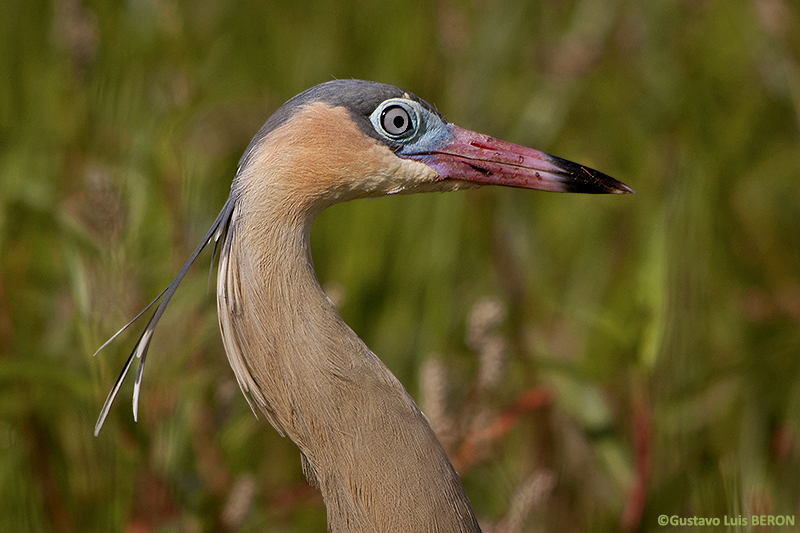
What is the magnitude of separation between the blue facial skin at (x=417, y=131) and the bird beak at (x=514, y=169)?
2cm

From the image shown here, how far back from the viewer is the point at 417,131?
1.26m

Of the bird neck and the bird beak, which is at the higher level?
the bird beak

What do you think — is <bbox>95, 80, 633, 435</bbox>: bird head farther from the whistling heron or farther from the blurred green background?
the blurred green background

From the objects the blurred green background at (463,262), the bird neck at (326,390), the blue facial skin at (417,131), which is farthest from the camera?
the blurred green background at (463,262)

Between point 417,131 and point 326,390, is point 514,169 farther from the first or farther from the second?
point 326,390

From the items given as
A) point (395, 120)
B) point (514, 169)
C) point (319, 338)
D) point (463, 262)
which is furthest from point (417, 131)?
point (463, 262)

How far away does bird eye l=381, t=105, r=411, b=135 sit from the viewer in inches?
48.3

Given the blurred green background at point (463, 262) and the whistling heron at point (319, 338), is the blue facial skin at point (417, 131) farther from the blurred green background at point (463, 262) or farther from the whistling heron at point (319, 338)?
the blurred green background at point (463, 262)

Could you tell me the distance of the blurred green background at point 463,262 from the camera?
66.6 inches

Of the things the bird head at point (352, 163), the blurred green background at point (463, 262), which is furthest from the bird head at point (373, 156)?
the blurred green background at point (463, 262)

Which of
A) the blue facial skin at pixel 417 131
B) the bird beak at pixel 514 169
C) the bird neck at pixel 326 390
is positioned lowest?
the bird neck at pixel 326 390

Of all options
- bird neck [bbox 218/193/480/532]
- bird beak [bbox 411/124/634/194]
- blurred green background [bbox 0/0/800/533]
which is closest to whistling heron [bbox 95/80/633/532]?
bird neck [bbox 218/193/480/532]

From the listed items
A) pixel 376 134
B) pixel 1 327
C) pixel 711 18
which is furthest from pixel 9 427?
pixel 711 18

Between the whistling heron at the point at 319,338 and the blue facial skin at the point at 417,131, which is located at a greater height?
the blue facial skin at the point at 417,131
